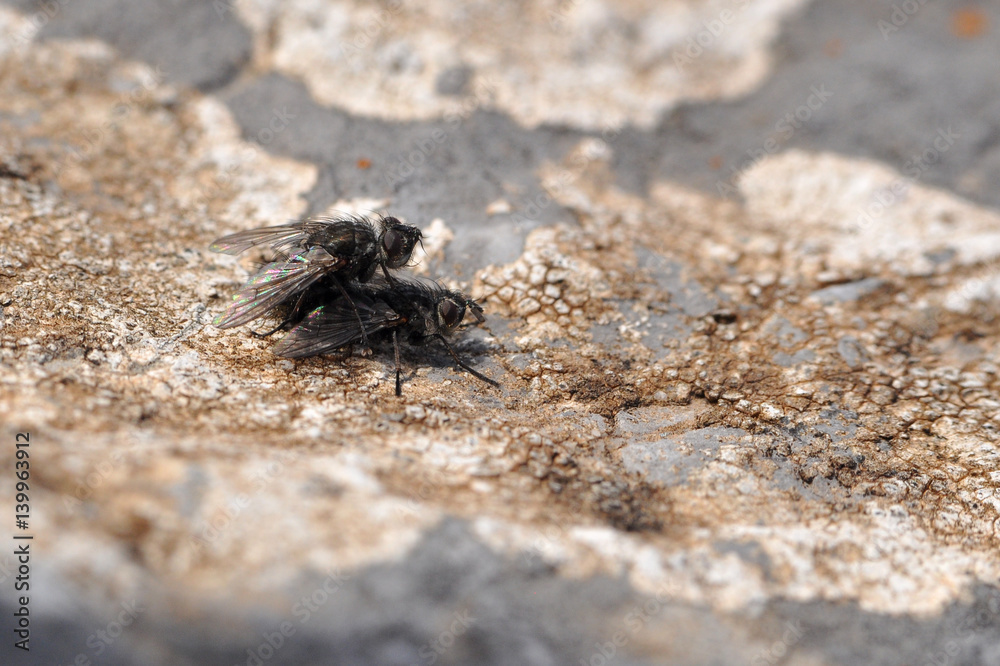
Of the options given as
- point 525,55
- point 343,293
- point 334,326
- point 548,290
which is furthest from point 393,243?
point 525,55

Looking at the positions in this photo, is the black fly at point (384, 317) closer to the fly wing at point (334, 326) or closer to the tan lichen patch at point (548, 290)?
the fly wing at point (334, 326)

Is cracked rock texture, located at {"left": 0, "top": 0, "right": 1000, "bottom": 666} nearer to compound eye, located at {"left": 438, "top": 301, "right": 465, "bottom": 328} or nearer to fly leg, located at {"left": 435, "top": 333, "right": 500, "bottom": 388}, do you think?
fly leg, located at {"left": 435, "top": 333, "right": 500, "bottom": 388}

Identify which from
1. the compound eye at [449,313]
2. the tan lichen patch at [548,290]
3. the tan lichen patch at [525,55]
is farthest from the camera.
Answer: the tan lichen patch at [525,55]

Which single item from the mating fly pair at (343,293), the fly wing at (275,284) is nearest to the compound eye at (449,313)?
the mating fly pair at (343,293)

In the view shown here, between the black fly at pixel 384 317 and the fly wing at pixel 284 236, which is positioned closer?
the black fly at pixel 384 317

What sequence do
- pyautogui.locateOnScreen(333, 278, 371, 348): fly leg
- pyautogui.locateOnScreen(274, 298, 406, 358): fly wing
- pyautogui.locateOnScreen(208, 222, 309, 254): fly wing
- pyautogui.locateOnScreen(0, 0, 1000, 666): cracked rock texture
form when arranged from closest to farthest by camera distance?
pyautogui.locateOnScreen(0, 0, 1000, 666): cracked rock texture, pyautogui.locateOnScreen(274, 298, 406, 358): fly wing, pyautogui.locateOnScreen(333, 278, 371, 348): fly leg, pyautogui.locateOnScreen(208, 222, 309, 254): fly wing

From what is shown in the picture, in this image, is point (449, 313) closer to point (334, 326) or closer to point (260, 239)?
point (334, 326)

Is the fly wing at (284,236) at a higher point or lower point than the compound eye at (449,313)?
higher

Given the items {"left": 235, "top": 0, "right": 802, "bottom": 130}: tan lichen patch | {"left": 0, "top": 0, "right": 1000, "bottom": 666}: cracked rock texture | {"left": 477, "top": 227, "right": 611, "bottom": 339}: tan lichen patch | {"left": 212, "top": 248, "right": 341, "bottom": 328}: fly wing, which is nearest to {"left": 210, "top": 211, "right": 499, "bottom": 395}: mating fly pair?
{"left": 212, "top": 248, "right": 341, "bottom": 328}: fly wing
